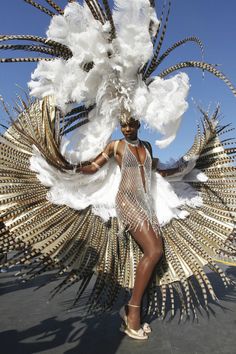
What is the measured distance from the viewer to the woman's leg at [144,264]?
2.79m

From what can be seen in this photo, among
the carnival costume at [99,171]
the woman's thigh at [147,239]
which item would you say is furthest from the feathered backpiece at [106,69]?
the woman's thigh at [147,239]

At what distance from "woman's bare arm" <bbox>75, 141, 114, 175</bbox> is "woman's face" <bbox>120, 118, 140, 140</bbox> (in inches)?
5.6

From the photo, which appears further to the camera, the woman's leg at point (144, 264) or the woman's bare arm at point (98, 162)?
the woman's bare arm at point (98, 162)

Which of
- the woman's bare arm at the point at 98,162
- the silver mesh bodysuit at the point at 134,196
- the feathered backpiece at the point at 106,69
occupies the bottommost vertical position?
the silver mesh bodysuit at the point at 134,196

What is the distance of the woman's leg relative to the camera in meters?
2.79

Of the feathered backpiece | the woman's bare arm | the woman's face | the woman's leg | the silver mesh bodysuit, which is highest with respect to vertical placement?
the feathered backpiece

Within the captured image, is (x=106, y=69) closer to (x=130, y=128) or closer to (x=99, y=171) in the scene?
(x=130, y=128)

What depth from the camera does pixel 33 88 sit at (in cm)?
285

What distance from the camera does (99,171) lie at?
10.4ft

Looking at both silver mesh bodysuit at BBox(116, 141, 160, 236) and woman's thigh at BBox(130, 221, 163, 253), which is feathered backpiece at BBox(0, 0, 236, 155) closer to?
silver mesh bodysuit at BBox(116, 141, 160, 236)

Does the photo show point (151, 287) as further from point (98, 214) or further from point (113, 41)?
point (113, 41)

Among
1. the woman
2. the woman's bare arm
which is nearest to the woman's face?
the woman

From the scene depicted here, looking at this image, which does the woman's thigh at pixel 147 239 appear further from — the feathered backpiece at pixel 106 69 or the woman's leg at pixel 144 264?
the feathered backpiece at pixel 106 69

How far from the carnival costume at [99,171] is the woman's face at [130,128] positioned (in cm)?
8
